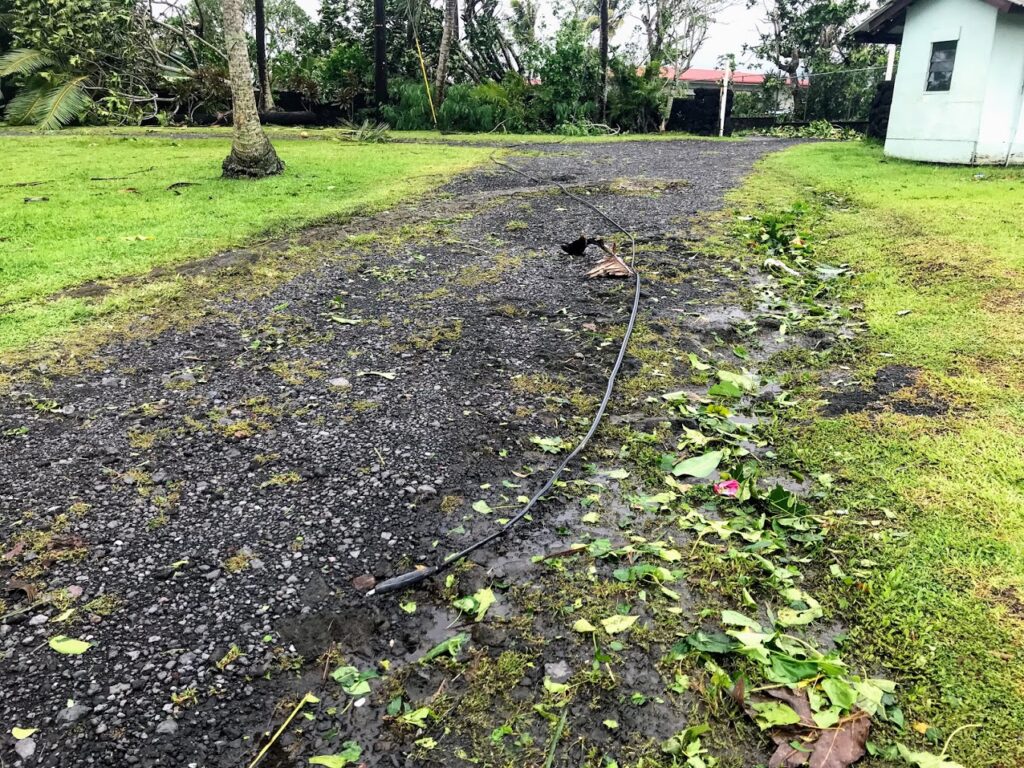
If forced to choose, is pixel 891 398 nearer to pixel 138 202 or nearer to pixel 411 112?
pixel 138 202

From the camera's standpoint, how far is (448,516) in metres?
2.33

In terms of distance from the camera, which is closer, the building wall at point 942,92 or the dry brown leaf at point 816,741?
the dry brown leaf at point 816,741

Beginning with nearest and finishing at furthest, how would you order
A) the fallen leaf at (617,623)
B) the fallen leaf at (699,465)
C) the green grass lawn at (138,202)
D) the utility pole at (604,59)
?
the fallen leaf at (617,623) < the fallen leaf at (699,465) < the green grass lawn at (138,202) < the utility pole at (604,59)

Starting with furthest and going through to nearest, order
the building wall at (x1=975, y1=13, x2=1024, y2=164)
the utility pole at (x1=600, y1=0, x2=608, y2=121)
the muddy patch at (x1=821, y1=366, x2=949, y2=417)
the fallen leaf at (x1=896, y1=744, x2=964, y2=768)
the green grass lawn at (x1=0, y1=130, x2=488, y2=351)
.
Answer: the utility pole at (x1=600, y1=0, x2=608, y2=121) < the building wall at (x1=975, y1=13, x2=1024, y2=164) < the green grass lawn at (x1=0, y1=130, x2=488, y2=351) < the muddy patch at (x1=821, y1=366, x2=949, y2=417) < the fallen leaf at (x1=896, y1=744, x2=964, y2=768)

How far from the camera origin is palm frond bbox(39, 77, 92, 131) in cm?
1294

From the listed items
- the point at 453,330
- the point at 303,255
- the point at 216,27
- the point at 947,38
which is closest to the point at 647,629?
the point at 453,330

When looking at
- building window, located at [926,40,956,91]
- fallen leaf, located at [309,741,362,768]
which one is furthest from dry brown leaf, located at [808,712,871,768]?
building window, located at [926,40,956,91]

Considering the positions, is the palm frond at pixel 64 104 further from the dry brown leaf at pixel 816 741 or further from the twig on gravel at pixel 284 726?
the dry brown leaf at pixel 816 741

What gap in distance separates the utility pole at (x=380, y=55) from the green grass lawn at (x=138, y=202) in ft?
16.3

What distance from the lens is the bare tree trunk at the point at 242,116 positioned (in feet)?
23.3

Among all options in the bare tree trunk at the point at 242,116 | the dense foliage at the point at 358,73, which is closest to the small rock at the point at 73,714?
the bare tree trunk at the point at 242,116

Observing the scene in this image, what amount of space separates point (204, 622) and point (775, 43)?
24825 millimetres

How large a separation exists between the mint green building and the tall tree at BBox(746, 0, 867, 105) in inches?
419

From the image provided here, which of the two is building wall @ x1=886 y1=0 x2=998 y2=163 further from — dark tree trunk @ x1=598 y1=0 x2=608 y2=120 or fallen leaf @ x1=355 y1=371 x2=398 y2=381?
fallen leaf @ x1=355 y1=371 x2=398 y2=381
